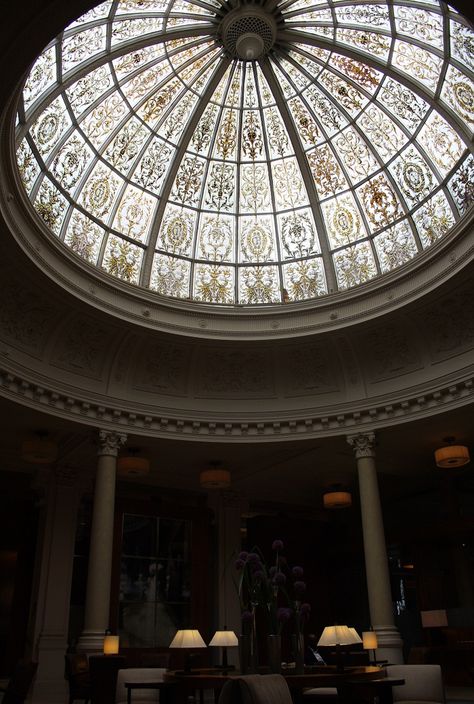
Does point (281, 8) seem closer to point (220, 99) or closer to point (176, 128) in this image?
point (220, 99)

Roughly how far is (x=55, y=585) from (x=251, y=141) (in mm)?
12288

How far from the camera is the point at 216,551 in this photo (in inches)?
731

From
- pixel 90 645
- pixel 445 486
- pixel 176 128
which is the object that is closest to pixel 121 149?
pixel 176 128

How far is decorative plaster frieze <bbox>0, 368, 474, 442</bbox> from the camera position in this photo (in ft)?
44.1

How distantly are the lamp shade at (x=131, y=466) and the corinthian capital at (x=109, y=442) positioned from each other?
1.80 feet

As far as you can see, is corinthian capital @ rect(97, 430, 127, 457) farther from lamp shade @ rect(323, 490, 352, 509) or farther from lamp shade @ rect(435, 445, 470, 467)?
lamp shade @ rect(435, 445, 470, 467)

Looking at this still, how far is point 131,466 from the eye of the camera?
49.0 ft

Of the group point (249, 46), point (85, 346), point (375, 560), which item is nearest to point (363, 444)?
point (375, 560)

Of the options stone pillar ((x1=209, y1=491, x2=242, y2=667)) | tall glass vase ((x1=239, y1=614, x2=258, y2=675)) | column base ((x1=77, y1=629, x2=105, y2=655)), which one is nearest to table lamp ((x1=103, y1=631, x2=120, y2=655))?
column base ((x1=77, y1=629, x2=105, y2=655))

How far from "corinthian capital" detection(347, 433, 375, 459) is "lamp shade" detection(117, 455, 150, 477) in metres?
5.04

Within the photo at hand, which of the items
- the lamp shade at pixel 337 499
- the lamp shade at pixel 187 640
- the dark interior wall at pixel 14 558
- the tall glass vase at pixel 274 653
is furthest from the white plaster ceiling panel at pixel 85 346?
the tall glass vase at pixel 274 653

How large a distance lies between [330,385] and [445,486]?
4955 mm

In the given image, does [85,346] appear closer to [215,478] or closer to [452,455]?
[215,478]

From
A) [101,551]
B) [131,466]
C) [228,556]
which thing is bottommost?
[101,551]
